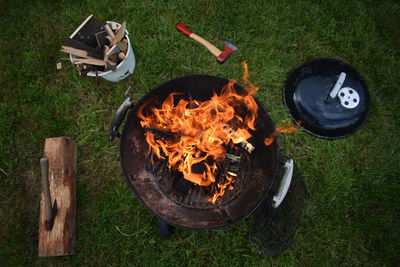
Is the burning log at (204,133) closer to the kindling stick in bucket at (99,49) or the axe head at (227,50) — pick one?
the kindling stick in bucket at (99,49)

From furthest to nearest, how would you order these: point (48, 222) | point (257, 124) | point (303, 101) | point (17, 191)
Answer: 1. point (17, 191)
2. point (303, 101)
3. point (48, 222)
4. point (257, 124)

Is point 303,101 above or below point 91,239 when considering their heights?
above

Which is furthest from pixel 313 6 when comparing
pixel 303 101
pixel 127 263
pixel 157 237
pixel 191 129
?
pixel 127 263

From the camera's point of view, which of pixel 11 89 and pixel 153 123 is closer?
pixel 153 123

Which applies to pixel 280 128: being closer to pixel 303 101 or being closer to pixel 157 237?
pixel 303 101

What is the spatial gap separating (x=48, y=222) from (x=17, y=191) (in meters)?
0.89

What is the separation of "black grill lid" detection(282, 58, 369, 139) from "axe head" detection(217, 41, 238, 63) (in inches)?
35.3

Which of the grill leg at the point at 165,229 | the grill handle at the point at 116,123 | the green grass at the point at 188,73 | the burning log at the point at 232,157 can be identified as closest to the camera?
the grill handle at the point at 116,123

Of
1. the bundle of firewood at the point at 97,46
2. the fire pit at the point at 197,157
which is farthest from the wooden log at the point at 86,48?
the fire pit at the point at 197,157

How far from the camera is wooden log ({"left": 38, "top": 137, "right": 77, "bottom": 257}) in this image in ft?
8.63

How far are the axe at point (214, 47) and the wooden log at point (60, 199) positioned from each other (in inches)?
77.5

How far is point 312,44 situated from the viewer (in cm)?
337

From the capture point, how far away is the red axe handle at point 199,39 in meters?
3.27

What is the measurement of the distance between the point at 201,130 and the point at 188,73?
49.5 inches
